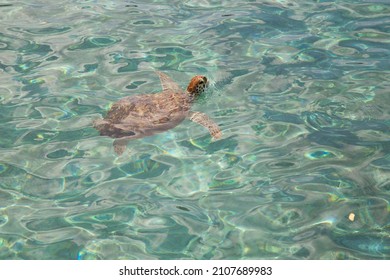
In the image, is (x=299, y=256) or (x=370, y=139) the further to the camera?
(x=370, y=139)

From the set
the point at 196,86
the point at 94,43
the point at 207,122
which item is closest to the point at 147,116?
the point at 207,122

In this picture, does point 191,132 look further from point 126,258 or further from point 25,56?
point 25,56

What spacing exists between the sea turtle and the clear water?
121 mm

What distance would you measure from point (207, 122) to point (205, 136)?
168mm

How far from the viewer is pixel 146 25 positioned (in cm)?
1001

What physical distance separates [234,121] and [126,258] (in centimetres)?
247

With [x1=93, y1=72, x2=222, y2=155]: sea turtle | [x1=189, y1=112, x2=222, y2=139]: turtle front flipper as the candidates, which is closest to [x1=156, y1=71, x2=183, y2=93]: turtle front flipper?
[x1=93, y1=72, x2=222, y2=155]: sea turtle

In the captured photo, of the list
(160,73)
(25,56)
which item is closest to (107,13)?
(25,56)

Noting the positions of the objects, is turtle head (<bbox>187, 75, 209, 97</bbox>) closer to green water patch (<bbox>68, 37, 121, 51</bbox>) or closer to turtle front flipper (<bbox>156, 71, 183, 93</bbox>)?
turtle front flipper (<bbox>156, 71, 183, 93</bbox>)

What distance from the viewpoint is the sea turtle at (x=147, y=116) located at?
7145 millimetres

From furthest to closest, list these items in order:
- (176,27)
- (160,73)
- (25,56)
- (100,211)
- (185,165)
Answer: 1. (176,27)
2. (25,56)
3. (160,73)
4. (185,165)
5. (100,211)

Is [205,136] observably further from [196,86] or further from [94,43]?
[94,43]

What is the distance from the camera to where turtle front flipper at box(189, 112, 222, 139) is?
7.32 meters

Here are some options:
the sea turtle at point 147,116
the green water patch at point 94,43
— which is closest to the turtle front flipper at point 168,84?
the sea turtle at point 147,116
